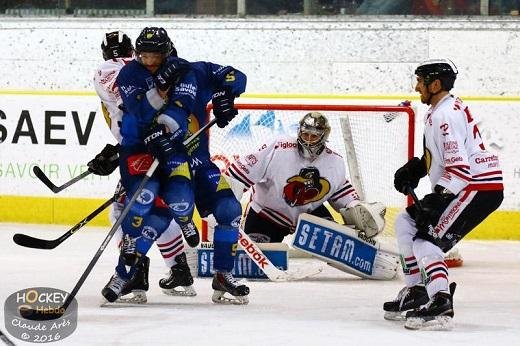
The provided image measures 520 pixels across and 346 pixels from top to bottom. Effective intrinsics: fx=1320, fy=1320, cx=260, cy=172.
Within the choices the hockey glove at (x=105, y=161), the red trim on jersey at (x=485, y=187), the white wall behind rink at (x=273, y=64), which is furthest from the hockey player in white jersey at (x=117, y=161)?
the white wall behind rink at (x=273, y=64)

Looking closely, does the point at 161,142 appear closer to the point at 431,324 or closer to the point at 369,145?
the point at 431,324

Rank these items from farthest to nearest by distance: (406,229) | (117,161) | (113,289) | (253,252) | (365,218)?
(365,218)
(253,252)
(117,161)
(113,289)
(406,229)

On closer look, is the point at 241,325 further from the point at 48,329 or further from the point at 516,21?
the point at 516,21

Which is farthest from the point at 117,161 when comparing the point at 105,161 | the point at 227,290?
the point at 227,290

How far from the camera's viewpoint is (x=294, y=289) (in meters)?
5.69

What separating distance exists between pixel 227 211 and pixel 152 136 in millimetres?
442

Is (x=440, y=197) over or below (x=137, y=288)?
over

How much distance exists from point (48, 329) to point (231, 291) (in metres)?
1.00

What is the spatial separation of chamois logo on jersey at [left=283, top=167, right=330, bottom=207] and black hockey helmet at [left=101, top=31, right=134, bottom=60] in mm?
1025

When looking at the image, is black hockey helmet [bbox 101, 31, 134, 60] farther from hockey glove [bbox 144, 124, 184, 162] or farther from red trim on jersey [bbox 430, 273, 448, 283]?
red trim on jersey [bbox 430, 273, 448, 283]

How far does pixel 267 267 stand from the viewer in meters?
5.84

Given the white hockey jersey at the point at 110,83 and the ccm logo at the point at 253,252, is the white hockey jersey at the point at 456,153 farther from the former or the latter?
the white hockey jersey at the point at 110,83

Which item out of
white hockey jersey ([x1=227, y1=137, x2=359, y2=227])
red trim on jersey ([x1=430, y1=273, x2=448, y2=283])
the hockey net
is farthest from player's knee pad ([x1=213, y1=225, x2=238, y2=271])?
the hockey net

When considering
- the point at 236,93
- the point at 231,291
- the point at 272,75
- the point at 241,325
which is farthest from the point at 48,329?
the point at 272,75
